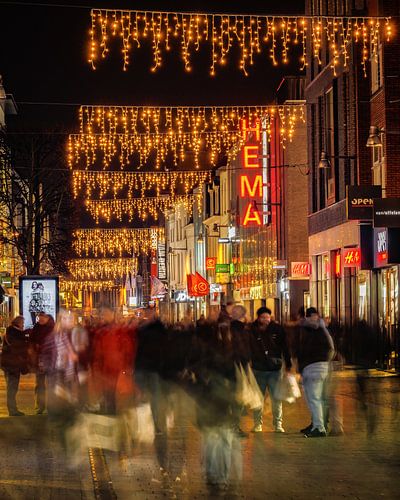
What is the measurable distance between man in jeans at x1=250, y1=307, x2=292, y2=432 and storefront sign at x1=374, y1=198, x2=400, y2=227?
38.2 feet

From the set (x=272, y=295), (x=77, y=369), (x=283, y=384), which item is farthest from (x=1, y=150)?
(x=283, y=384)

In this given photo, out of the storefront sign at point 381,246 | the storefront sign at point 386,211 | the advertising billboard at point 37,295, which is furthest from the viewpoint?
the advertising billboard at point 37,295

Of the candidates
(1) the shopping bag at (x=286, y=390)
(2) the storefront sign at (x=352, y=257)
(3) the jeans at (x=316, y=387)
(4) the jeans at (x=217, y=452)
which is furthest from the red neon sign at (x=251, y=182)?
(4) the jeans at (x=217, y=452)

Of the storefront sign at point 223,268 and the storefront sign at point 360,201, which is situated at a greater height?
the storefront sign at point 360,201

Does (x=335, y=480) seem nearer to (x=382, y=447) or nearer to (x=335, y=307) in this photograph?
(x=382, y=447)

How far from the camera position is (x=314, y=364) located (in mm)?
15836

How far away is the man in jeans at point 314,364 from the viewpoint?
51.5 feet

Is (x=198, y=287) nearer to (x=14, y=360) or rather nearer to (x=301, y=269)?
(x=301, y=269)

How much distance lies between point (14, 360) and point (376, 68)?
52.6ft

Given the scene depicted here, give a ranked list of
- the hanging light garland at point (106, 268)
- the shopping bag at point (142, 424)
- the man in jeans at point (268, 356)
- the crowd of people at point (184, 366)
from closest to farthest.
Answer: the crowd of people at point (184, 366) < the shopping bag at point (142, 424) < the man in jeans at point (268, 356) < the hanging light garland at point (106, 268)

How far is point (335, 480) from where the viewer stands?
11484mm

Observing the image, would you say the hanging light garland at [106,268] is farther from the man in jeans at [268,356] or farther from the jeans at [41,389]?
the man in jeans at [268,356]

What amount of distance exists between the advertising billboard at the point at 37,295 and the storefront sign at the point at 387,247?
13961mm

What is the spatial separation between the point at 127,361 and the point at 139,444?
80.7 inches
